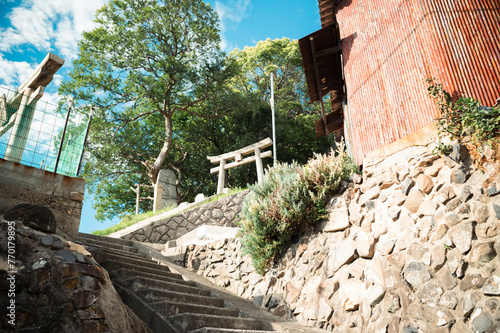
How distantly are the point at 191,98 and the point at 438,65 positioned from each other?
15792 mm

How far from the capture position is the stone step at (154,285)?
5094mm

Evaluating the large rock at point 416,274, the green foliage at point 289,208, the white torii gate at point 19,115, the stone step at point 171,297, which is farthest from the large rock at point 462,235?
the white torii gate at point 19,115

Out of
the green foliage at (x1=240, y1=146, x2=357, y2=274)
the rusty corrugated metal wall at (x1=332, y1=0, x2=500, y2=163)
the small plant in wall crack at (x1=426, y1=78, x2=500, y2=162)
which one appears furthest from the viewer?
the green foliage at (x1=240, y1=146, x2=357, y2=274)

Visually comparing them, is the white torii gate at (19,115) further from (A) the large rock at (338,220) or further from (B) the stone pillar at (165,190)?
(B) the stone pillar at (165,190)

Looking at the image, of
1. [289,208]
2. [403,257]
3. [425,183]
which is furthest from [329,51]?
[403,257]

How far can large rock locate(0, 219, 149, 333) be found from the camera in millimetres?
3234

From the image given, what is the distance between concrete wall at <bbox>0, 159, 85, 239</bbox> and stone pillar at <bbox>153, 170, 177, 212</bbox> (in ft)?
34.1

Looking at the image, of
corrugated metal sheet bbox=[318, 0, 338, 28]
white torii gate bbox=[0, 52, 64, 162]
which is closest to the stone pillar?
white torii gate bbox=[0, 52, 64, 162]

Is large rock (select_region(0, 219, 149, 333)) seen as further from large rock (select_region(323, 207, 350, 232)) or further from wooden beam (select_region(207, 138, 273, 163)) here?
wooden beam (select_region(207, 138, 273, 163))

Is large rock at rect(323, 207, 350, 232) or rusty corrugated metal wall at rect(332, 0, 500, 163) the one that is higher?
rusty corrugated metal wall at rect(332, 0, 500, 163)

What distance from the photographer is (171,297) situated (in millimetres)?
5141

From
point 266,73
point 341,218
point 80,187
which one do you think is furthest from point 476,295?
point 266,73

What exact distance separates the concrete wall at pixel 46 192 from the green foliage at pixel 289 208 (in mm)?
3235

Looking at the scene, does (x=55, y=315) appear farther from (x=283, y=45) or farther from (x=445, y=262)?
(x=283, y=45)
